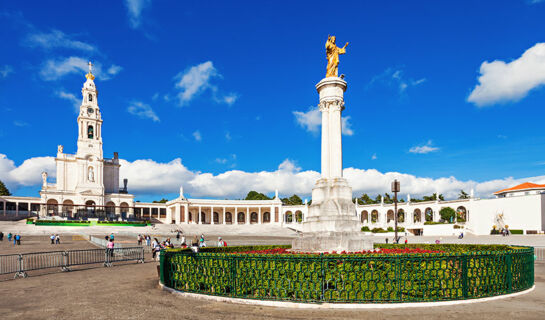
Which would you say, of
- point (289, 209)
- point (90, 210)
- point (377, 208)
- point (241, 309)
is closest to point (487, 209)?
point (377, 208)

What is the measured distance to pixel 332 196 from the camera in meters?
18.7

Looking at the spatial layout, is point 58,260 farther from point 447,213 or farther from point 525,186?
point 525,186

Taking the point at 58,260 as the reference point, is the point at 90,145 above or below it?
above

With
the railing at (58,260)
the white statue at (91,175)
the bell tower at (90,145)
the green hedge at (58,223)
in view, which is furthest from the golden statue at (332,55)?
the white statue at (91,175)

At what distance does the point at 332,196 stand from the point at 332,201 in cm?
42

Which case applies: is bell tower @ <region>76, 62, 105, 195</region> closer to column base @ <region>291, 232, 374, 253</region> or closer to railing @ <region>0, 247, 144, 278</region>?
railing @ <region>0, 247, 144, 278</region>

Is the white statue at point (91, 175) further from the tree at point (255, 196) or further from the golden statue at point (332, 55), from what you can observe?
the golden statue at point (332, 55)

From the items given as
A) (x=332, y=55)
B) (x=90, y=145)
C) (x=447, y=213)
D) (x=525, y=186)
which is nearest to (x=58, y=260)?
(x=332, y=55)

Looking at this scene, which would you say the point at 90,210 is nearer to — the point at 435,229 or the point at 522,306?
the point at 435,229

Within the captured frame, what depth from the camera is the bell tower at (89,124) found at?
8712 centimetres

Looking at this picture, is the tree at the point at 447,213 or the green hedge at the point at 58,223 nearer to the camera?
the green hedge at the point at 58,223

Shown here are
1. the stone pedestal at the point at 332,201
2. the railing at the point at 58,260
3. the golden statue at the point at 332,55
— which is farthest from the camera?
the golden statue at the point at 332,55

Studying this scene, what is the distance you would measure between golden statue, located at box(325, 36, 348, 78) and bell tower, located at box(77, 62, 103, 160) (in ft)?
262

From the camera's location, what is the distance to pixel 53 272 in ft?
58.2
